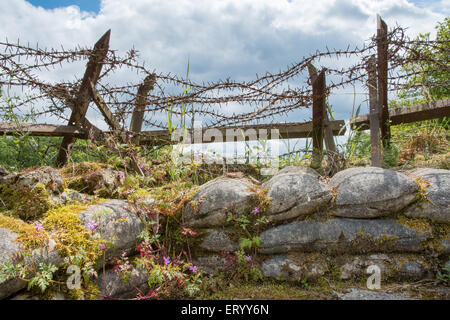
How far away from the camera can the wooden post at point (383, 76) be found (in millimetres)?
4785

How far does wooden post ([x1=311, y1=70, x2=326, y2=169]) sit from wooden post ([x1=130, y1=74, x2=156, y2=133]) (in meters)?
2.43

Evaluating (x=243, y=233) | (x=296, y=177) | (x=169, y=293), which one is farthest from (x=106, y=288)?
(x=296, y=177)

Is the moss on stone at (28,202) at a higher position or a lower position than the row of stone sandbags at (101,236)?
higher

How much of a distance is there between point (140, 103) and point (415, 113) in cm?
460

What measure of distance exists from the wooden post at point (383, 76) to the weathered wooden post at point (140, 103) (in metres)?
3.32

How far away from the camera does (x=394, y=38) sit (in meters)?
4.62

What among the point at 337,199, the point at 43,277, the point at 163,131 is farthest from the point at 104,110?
the point at 337,199

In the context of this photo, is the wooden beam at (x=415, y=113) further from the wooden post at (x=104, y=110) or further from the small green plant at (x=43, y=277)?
the small green plant at (x=43, y=277)

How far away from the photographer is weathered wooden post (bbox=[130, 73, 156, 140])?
5266mm

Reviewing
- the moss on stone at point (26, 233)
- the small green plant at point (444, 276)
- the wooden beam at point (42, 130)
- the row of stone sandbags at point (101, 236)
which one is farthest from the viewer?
the wooden beam at point (42, 130)

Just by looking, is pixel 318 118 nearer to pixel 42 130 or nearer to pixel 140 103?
pixel 140 103

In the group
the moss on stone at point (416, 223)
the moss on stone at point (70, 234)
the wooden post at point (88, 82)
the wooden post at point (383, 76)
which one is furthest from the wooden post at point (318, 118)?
the moss on stone at point (70, 234)

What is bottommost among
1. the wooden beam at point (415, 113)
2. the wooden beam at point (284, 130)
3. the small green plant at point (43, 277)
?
the small green plant at point (43, 277)

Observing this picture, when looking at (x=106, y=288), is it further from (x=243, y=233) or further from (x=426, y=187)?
(x=426, y=187)
